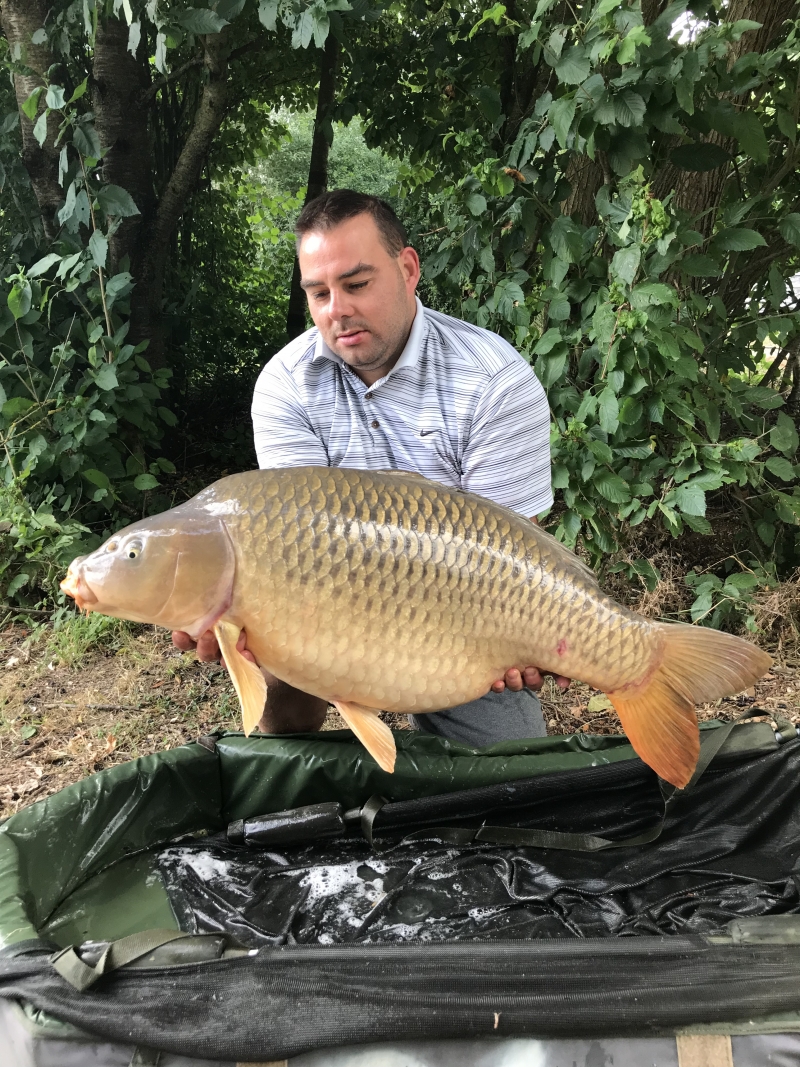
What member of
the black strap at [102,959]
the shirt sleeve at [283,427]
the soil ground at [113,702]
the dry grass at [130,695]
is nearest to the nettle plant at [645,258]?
the dry grass at [130,695]

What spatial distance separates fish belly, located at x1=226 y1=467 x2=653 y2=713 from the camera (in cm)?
103

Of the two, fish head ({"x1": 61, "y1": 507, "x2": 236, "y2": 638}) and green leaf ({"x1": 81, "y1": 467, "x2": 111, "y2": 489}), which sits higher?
fish head ({"x1": 61, "y1": 507, "x2": 236, "y2": 638})

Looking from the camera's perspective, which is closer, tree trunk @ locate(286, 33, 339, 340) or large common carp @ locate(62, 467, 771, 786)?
large common carp @ locate(62, 467, 771, 786)

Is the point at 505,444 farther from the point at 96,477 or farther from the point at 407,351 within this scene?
the point at 96,477

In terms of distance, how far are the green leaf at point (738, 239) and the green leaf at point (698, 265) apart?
9cm

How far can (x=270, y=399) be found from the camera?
5.27 feet

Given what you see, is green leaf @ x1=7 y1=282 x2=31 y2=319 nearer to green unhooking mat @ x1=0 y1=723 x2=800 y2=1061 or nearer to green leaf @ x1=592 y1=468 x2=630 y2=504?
green unhooking mat @ x1=0 y1=723 x2=800 y2=1061

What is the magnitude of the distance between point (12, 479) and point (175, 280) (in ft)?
5.17

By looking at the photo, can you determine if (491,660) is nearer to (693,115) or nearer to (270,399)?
(270,399)

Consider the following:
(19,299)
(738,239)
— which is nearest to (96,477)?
(19,299)

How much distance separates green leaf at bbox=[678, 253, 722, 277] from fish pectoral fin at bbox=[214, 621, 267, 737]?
134 centimetres

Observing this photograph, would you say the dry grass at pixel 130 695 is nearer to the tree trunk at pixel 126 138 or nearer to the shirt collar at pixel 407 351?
the shirt collar at pixel 407 351

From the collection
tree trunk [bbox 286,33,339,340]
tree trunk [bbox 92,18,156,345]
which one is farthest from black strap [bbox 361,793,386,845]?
tree trunk [bbox 286,33,339,340]

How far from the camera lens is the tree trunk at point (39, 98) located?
8.23 feet
